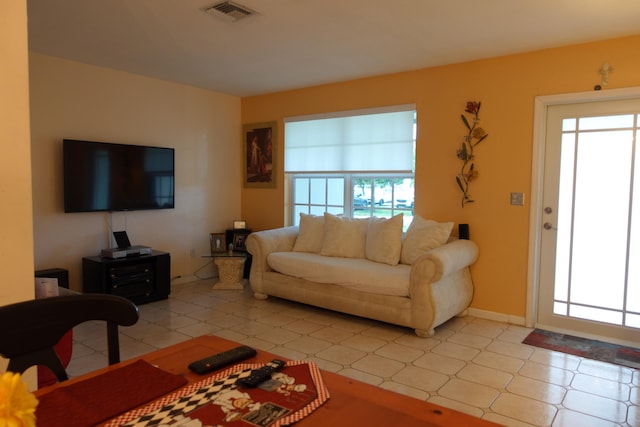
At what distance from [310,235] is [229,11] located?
250 centimetres

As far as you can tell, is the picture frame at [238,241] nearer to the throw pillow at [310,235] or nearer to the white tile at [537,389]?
the throw pillow at [310,235]

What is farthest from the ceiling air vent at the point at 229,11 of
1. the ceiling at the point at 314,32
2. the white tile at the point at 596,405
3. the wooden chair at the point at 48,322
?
the white tile at the point at 596,405

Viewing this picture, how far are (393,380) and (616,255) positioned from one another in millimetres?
2177

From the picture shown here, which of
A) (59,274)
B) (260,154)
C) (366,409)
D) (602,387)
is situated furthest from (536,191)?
(59,274)

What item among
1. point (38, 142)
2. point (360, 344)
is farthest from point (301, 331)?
point (38, 142)

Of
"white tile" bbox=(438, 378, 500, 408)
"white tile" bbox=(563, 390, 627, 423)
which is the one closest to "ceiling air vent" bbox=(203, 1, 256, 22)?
"white tile" bbox=(438, 378, 500, 408)

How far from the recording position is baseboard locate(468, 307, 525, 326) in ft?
12.8

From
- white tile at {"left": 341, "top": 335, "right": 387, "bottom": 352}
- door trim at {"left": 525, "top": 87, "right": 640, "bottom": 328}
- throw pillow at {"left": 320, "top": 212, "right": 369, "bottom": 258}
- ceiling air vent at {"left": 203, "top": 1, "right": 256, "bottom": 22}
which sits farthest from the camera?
throw pillow at {"left": 320, "top": 212, "right": 369, "bottom": 258}

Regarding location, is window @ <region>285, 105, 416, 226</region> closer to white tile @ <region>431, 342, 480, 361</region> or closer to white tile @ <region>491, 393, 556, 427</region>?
white tile @ <region>431, 342, 480, 361</region>

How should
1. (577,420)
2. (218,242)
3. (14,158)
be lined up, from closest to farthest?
(14,158), (577,420), (218,242)

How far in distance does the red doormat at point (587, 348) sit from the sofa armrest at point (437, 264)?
2.72ft

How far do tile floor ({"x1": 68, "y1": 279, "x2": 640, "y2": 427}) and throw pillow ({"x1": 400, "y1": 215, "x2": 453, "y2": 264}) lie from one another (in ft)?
2.25

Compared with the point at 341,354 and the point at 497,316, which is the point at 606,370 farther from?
the point at 341,354

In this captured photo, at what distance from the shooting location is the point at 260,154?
228 inches
